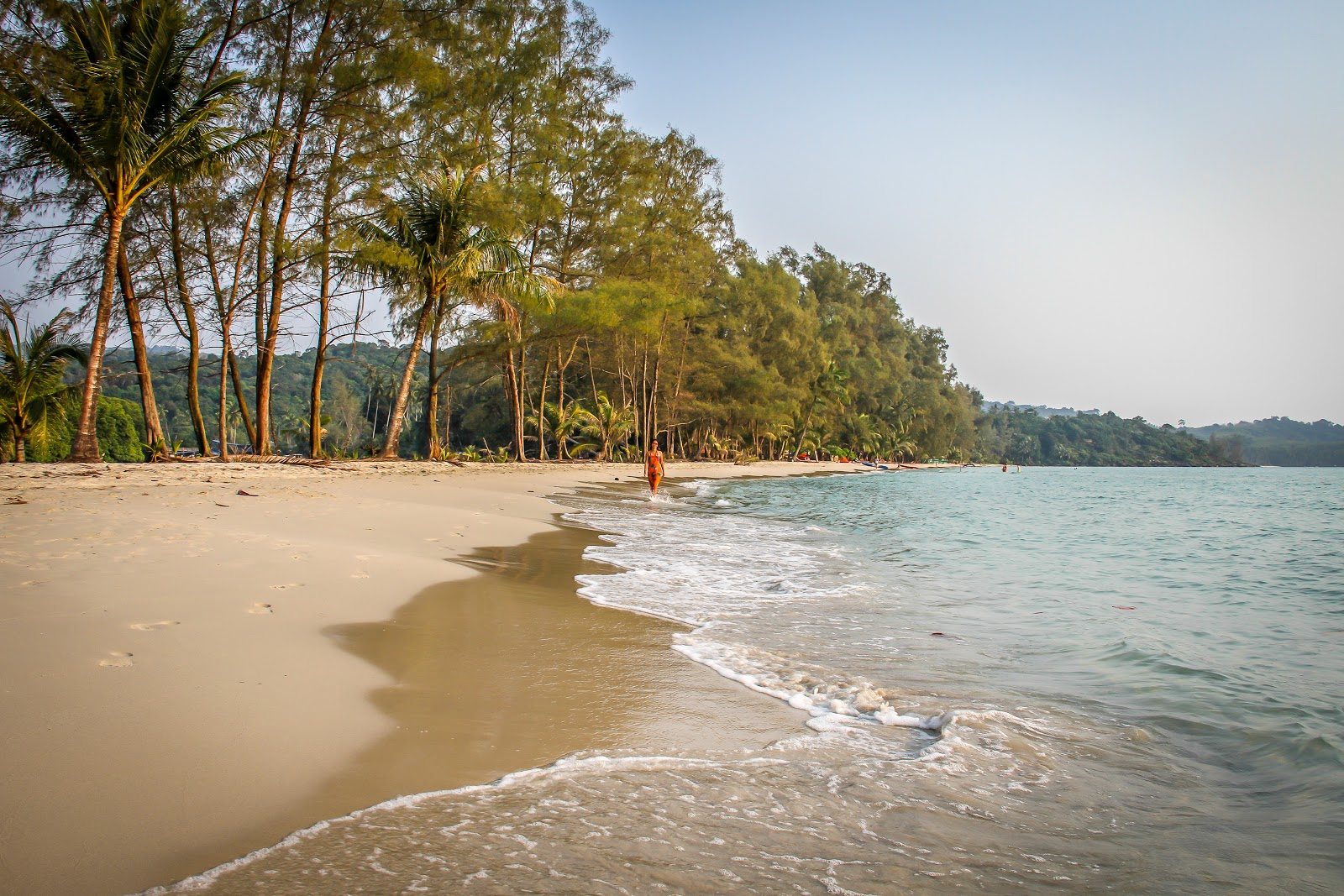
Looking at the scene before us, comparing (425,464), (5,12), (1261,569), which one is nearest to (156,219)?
(5,12)

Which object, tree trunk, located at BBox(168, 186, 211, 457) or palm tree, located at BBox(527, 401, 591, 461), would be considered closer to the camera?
tree trunk, located at BBox(168, 186, 211, 457)

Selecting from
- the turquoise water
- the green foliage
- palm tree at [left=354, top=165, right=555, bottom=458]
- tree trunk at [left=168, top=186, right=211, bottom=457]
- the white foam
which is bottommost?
the turquoise water

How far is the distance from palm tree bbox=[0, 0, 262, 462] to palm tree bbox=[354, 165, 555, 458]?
184 inches

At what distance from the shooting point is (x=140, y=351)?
13156mm

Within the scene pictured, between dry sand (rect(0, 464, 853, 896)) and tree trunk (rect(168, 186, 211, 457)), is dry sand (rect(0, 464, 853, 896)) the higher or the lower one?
the lower one

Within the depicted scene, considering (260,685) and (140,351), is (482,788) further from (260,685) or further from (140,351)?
(140,351)

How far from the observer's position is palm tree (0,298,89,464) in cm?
1417

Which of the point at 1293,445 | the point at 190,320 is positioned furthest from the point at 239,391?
the point at 1293,445

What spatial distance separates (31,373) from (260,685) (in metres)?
15.8

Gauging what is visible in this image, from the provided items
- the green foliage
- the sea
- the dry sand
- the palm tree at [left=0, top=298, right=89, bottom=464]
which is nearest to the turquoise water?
the sea

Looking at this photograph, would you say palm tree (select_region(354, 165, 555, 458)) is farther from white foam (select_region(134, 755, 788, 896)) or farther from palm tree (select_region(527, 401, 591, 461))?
white foam (select_region(134, 755, 788, 896))

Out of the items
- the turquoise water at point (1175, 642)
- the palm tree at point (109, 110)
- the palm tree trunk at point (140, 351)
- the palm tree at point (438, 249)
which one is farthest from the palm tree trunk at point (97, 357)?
the turquoise water at point (1175, 642)

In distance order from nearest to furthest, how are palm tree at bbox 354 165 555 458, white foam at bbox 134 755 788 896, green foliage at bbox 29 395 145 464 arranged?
white foam at bbox 134 755 788 896
palm tree at bbox 354 165 555 458
green foliage at bbox 29 395 145 464

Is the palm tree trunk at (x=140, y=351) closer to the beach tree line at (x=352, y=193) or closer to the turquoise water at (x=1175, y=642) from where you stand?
the beach tree line at (x=352, y=193)
